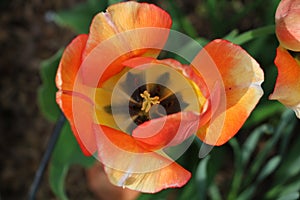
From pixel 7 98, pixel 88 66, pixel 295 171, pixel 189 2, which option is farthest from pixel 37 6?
pixel 88 66

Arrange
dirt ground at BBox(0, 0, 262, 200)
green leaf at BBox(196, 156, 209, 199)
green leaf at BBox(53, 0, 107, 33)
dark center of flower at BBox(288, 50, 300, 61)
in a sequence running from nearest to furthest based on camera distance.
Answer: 1. dark center of flower at BBox(288, 50, 300, 61)
2. green leaf at BBox(196, 156, 209, 199)
3. green leaf at BBox(53, 0, 107, 33)
4. dirt ground at BBox(0, 0, 262, 200)

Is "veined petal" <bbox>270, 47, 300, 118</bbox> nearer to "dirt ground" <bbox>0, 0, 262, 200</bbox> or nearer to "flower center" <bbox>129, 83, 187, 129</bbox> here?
"flower center" <bbox>129, 83, 187, 129</bbox>

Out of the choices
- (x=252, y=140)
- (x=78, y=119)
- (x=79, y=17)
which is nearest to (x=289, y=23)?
(x=78, y=119)

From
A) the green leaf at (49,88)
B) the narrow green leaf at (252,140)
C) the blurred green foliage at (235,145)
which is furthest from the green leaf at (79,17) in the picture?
the narrow green leaf at (252,140)

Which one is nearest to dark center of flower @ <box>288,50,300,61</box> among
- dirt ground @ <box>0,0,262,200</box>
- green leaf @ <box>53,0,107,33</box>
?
green leaf @ <box>53,0,107,33</box>

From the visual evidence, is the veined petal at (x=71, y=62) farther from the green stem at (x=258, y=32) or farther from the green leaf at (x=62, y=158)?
the green leaf at (x=62, y=158)
